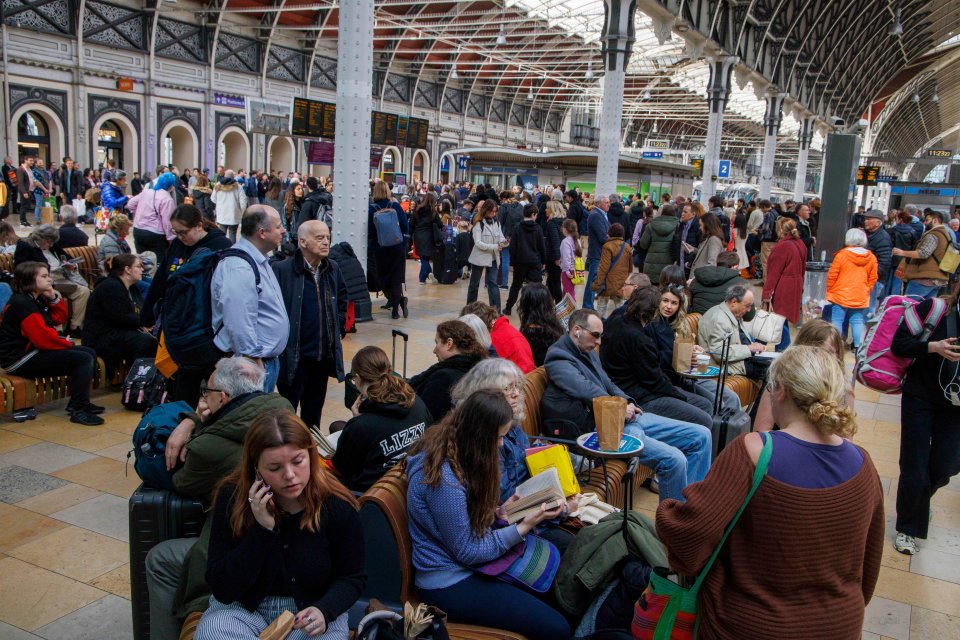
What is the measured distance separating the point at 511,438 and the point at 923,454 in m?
2.77

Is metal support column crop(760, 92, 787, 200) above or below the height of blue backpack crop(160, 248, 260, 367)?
above

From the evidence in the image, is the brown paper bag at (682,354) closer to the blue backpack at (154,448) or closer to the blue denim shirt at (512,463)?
the blue denim shirt at (512,463)

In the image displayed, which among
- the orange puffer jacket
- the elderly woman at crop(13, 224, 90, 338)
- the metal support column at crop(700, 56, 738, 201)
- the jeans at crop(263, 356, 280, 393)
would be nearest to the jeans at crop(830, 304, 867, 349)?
the orange puffer jacket

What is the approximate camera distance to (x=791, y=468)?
6.87ft

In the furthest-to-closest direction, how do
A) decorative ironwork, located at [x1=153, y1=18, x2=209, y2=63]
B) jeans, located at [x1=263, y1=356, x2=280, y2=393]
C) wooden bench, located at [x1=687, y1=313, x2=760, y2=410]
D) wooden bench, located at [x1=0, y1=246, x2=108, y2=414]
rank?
decorative ironwork, located at [x1=153, y1=18, x2=209, y2=63], wooden bench, located at [x1=687, y1=313, x2=760, y2=410], wooden bench, located at [x1=0, y1=246, x2=108, y2=414], jeans, located at [x1=263, y1=356, x2=280, y2=393]

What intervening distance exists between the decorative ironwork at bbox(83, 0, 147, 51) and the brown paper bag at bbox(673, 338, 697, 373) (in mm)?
26635

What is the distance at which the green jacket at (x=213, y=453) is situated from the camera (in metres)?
3.02

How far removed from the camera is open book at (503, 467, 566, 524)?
10.2 ft

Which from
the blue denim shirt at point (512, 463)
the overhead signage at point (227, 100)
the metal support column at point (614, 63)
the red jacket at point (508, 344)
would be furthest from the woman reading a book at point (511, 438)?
the overhead signage at point (227, 100)

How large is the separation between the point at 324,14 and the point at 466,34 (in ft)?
28.0

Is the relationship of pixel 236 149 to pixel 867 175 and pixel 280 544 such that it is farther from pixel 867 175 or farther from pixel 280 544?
pixel 280 544

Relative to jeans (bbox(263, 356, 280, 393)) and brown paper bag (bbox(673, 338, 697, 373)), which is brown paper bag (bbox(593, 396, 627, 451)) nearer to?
brown paper bag (bbox(673, 338, 697, 373))

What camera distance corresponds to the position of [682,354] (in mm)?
5523

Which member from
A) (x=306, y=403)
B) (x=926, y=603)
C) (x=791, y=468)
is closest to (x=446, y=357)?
(x=306, y=403)
